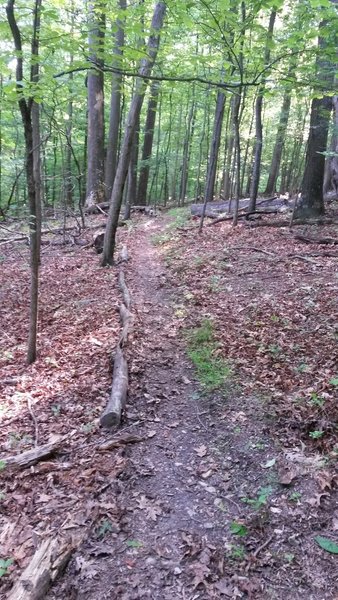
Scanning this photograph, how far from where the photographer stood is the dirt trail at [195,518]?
288 centimetres

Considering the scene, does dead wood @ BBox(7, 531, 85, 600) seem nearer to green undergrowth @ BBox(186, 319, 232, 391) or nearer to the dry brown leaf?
the dry brown leaf

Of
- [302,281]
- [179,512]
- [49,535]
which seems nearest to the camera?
[49,535]

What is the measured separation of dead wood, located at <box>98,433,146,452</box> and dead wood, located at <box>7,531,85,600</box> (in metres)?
1.00

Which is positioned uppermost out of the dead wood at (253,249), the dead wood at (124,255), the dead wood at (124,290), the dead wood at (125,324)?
the dead wood at (253,249)

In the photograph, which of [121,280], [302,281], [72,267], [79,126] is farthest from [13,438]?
[79,126]

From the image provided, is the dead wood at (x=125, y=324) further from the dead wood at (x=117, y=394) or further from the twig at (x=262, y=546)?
the twig at (x=262, y=546)

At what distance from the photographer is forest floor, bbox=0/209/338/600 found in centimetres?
302

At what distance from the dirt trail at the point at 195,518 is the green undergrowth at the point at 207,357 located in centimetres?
19

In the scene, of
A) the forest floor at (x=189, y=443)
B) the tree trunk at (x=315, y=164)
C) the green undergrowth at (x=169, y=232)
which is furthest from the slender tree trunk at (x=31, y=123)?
the tree trunk at (x=315, y=164)

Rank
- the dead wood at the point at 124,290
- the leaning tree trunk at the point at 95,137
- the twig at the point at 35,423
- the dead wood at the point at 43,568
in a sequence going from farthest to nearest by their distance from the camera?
the leaning tree trunk at the point at 95,137
the dead wood at the point at 124,290
the twig at the point at 35,423
the dead wood at the point at 43,568

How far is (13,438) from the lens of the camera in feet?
14.9

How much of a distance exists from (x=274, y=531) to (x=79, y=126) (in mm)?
22813

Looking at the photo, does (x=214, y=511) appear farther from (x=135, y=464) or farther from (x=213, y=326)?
(x=213, y=326)

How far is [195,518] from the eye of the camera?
137 inches
